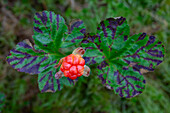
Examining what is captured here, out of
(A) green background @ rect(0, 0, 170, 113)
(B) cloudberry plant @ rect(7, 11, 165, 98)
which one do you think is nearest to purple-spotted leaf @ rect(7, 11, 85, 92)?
(B) cloudberry plant @ rect(7, 11, 165, 98)

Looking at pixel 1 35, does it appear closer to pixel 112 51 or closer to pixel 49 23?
pixel 49 23

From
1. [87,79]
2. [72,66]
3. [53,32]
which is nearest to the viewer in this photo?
[72,66]

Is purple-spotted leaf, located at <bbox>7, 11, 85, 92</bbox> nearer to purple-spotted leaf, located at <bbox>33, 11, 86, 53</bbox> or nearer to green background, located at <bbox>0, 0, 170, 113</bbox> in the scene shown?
purple-spotted leaf, located at <bbox>33, 11, 86, 53</bbox>

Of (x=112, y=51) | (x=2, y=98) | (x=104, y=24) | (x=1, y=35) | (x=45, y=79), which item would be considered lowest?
(x=2, y=98)

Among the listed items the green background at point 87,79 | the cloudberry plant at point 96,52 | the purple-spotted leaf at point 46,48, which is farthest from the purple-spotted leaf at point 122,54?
the green background at point 87,79

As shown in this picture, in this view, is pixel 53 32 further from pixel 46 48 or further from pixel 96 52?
pixel 96 52

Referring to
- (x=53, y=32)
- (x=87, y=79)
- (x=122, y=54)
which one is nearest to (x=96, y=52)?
(x=122, y=54)

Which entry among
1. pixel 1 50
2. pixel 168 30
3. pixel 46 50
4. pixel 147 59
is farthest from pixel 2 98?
pixel 168 30
